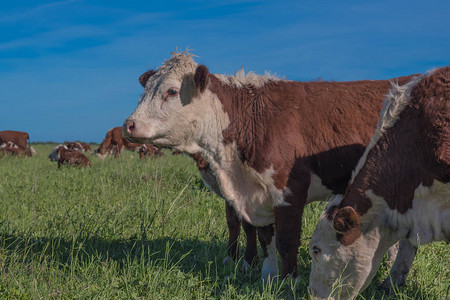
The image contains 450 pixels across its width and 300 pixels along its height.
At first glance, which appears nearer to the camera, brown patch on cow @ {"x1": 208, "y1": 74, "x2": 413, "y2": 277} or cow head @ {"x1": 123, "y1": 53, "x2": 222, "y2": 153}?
brown patch on cow @ {"x1": 208, "y1": 74, "x2": 413, "y2": 277}

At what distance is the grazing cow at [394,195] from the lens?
355 centimetres

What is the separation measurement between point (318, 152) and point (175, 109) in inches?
60.2

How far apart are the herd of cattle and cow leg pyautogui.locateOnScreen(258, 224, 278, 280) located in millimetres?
11

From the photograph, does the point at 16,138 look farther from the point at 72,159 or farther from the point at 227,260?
the point at 227,260

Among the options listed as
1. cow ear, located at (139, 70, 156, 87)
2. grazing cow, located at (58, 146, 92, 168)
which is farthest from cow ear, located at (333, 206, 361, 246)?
grazing cow, located at (58, 146, 92, 168)

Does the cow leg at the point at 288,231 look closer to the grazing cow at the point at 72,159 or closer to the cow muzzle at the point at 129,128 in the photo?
the cow muzzle at the point at 129,128

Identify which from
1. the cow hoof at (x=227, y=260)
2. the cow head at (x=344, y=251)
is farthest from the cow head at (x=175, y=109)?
the cow head at (x=344, y=251)

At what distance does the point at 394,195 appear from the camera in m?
3.75

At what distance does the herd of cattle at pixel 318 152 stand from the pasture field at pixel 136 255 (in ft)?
1.23

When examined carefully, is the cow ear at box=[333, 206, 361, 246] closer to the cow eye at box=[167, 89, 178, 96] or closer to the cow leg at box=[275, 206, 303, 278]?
the cow leg at box=[275, 206, 303, 278]

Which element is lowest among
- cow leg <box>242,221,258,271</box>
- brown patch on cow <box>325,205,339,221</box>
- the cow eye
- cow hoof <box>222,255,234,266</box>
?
cow hoof <box>222,255,234,266</box>

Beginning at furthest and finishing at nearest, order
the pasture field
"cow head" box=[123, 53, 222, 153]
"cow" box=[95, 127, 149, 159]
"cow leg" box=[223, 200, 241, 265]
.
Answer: "cow" box=[95, 127, 149, 159] < "cow leg" box=[223, 200, 241, 265] < "cow head" box=[123, 53, 222, 153] < the pasture field

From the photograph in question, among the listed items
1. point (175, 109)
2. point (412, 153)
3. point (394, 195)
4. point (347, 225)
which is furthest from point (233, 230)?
point (412, 153)

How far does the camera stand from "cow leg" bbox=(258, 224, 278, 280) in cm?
520
